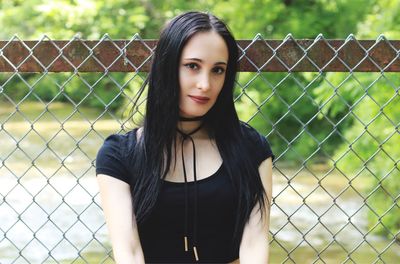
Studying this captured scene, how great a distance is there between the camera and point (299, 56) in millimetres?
2699

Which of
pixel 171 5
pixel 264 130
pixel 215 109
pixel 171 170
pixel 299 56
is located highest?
pixel 171 5

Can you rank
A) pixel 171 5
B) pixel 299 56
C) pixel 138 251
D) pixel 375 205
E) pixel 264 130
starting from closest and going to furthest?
pixel 138 251, pixel 299 56, pixel 375 205, pixel 264 130, pixel 171 5

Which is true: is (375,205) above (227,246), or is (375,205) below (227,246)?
above

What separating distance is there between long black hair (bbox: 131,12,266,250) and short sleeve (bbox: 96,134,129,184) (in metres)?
0.03

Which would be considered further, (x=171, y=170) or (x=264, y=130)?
(x=264, y=130)

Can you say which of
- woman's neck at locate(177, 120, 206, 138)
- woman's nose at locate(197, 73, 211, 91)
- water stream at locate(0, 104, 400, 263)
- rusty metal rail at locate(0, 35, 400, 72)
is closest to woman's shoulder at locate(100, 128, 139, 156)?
woman's neck at locate(177, 120, 206, 138)

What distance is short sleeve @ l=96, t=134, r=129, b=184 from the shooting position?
2238mm

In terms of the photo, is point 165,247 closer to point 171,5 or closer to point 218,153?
point 218,153

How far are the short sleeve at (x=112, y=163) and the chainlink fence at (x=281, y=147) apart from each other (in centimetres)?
39

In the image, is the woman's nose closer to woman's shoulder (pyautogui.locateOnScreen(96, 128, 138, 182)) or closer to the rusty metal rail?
woman's shoulder (pyautogui.locateOnScreen(96, 128, 138, 182))

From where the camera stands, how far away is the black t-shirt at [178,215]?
225 cm

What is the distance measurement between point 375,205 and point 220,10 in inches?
170

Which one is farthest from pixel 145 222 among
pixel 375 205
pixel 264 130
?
pixel 264 130

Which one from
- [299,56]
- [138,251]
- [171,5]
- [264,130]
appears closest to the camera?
[138,251]
